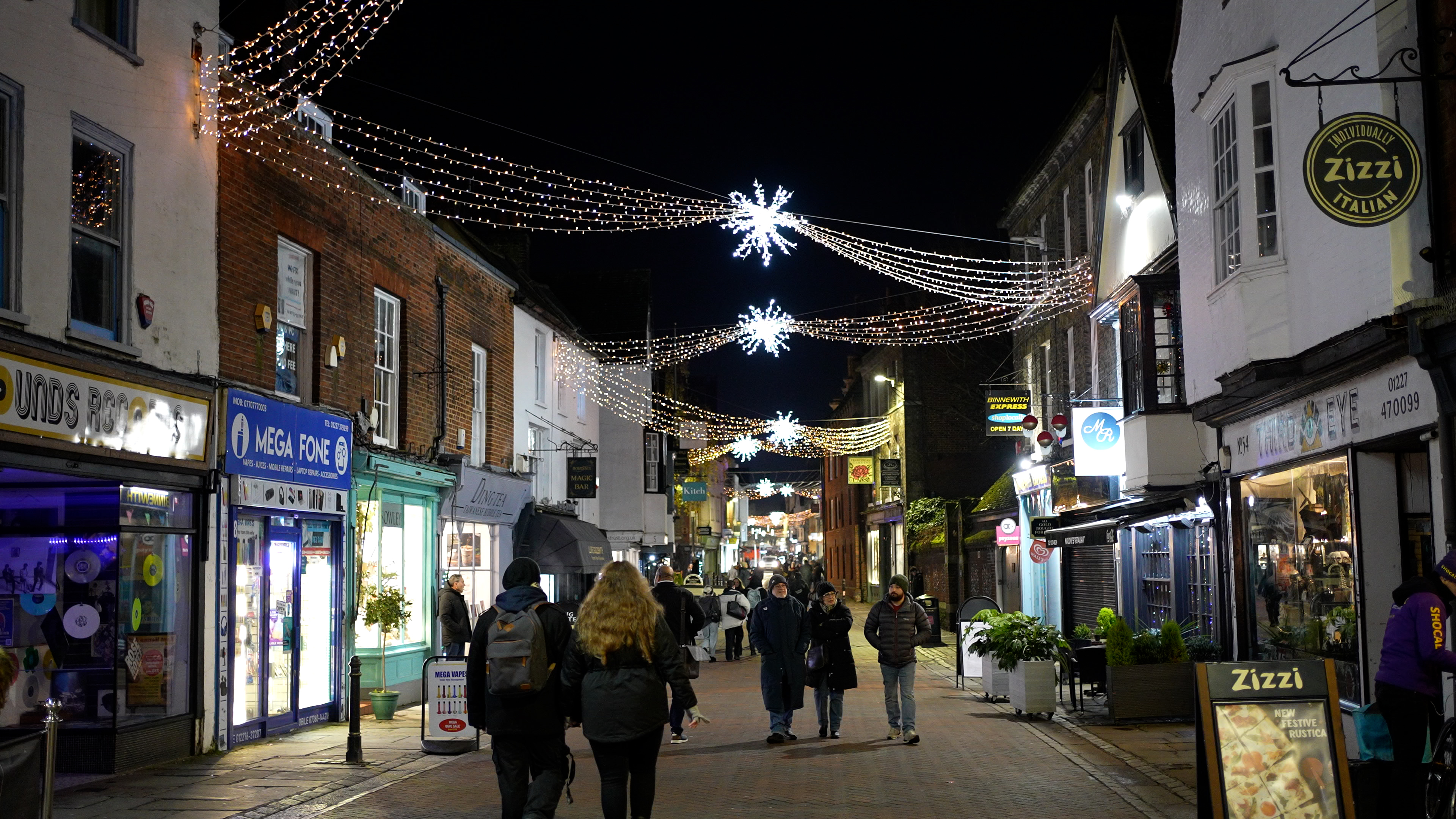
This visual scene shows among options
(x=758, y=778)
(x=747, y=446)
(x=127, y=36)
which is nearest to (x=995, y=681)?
(x=758, y=778)

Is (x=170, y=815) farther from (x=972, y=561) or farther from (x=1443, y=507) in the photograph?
(x=972, y=561)

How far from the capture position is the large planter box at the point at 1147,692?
1510 centimetres

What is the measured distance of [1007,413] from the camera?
2731cm

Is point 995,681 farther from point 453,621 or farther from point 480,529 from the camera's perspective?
point 480,529

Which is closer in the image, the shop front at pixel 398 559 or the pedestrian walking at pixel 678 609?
the pedestrian walking at pixel 678 609

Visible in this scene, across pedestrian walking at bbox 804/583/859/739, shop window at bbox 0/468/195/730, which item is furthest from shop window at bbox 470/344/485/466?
shop window at bbox 0/468/195/730

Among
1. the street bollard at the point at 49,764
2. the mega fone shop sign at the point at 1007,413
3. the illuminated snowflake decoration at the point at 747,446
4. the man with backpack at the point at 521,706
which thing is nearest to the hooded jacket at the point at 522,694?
the man with backpack at the point at 521,706

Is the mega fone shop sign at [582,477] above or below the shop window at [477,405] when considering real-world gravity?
below

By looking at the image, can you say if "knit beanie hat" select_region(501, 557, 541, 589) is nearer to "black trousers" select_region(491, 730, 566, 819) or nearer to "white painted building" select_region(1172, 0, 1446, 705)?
"black trousers" select_region(491, 730, 566, 819)

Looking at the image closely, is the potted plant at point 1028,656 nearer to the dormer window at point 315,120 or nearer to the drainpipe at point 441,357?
the drainpipe at point 441,357

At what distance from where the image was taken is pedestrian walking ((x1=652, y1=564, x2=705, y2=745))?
14.9m

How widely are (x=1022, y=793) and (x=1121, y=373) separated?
955 cm

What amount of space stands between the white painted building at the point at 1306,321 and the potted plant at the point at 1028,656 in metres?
2.14

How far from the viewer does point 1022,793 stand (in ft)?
35.2
